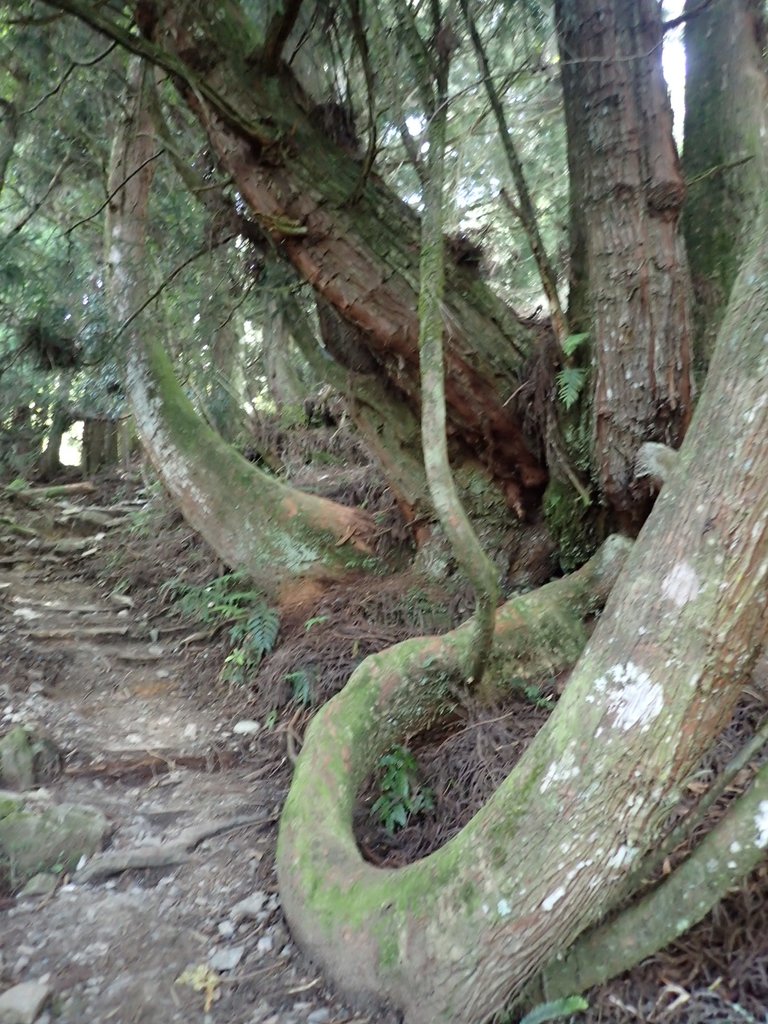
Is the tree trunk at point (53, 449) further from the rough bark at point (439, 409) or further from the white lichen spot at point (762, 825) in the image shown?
the white lichen spot at point (762, 825)

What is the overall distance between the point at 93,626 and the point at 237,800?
286 centimetres

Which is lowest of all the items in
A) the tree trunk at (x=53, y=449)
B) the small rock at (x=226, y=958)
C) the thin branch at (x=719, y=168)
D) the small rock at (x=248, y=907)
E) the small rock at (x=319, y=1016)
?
the small rock at (x=319, y=1016)

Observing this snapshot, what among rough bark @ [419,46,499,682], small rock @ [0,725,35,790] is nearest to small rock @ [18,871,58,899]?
small rock @ [0,725,35,790]

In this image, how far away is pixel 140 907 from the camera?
3336 mm

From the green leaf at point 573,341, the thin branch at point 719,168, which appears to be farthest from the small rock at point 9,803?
the thin branch at point 719,168

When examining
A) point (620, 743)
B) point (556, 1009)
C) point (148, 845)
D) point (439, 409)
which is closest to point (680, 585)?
point (620, 743)

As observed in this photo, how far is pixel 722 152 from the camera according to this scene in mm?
5145

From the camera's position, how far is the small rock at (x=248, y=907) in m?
3.30

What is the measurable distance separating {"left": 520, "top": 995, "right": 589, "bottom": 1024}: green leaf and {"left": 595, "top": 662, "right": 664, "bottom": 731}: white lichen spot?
2.74 ft

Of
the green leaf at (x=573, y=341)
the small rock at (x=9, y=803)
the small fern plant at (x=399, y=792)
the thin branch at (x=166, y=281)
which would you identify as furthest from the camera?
the thin branch at (x=166, y=281)

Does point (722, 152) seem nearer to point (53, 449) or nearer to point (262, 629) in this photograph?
point (262, 629)

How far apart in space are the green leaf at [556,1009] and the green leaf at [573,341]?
3.36m

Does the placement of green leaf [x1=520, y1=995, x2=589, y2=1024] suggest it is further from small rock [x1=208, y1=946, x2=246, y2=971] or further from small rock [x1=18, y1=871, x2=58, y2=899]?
small rock [x1=18, y1=871, x2=58, y2=899]

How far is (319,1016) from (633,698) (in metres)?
1.54
